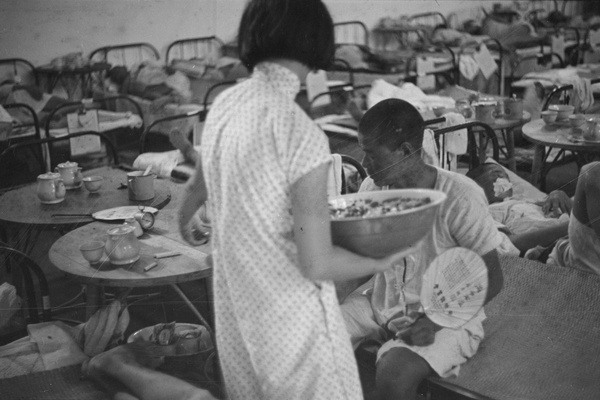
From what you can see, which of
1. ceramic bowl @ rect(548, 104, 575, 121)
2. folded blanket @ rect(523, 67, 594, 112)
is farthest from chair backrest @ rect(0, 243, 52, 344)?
folded blanket @ rect(523, 67, 594, 112)

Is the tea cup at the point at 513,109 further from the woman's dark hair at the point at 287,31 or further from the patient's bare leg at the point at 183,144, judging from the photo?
the woman's dark hair at the point at 287,31

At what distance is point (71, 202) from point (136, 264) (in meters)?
0.54

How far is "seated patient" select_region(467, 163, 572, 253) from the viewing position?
1733 millimetres

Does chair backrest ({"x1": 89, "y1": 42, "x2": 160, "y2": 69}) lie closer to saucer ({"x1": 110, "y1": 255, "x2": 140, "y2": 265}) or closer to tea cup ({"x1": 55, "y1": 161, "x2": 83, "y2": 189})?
tea cup ({"x1": 55, "y1": 161, "x2": 83, "y2": 189})

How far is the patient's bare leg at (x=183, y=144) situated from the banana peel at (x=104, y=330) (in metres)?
0.43

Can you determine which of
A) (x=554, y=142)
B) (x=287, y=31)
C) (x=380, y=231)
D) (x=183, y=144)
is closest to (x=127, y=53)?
(x=183, y=144)

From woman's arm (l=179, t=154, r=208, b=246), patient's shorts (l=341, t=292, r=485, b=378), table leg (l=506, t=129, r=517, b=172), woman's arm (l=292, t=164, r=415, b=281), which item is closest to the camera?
woman's arm (l=292, t=164, r=415, b=281)

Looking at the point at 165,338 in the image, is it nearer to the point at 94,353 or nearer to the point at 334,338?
the point at 94,353

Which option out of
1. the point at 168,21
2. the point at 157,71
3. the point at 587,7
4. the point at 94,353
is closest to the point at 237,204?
the point at 168,21

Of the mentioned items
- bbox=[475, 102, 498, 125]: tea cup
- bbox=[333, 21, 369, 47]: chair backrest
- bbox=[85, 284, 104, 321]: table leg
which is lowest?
bbox=[85, 284, 104, 321]: table leg

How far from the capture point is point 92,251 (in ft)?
5.53

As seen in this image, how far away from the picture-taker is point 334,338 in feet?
3.97

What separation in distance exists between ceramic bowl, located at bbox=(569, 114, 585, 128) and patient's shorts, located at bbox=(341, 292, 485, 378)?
842 millimetres

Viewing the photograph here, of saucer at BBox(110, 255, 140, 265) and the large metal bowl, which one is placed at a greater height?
the large metal bowl
